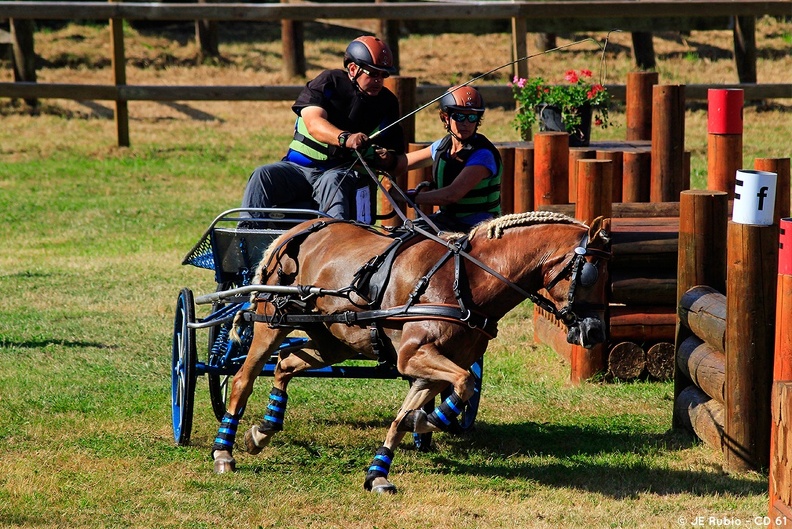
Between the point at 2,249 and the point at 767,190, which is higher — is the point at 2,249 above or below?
below

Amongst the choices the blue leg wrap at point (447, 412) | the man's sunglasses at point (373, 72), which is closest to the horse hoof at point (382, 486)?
the blue leg wrap at point (447, 412)

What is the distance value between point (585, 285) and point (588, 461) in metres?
1.61

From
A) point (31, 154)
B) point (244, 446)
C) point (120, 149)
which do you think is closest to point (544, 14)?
point (120, 149)

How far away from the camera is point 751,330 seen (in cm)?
601

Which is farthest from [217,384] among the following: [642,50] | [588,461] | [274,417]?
[642,50]

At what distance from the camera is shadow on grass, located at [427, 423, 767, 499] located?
20.1ft

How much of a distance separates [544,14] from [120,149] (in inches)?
253

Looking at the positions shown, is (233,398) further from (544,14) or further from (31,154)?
(31,154)

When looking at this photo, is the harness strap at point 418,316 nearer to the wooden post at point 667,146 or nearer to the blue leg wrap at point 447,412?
Answer: the blue leg wrap at point 447,412

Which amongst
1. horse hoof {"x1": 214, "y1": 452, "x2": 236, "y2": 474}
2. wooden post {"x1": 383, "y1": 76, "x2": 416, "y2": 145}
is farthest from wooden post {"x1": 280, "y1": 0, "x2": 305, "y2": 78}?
horse hoof {"x1": 214, "y1": 452, "x2": 236, "y2": 474}

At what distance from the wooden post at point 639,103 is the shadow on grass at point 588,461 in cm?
541

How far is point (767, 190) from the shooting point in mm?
5809

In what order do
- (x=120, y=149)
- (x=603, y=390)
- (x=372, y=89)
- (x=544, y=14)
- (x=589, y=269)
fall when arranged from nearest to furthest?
(x=589, y=269) → (x=372, y=89) → (x=603, y=390) → (x=544, y=14) → (x=120, y=149)

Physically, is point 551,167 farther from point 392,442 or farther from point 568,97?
point 392,442
